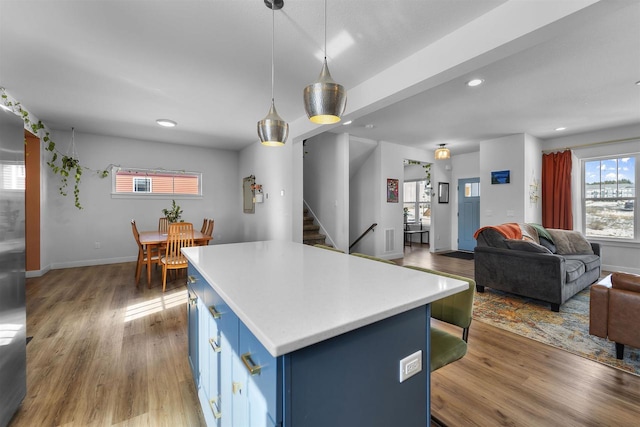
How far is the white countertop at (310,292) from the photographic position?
0.73 meters

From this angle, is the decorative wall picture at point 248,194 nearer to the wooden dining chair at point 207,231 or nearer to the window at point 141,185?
the wooden dining chair at point 207,231

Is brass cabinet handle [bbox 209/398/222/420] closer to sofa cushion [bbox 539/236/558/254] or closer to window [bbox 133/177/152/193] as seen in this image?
sofa cushion [bbox 539/236/558/254]

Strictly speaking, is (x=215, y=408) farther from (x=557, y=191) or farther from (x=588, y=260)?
(x=557, y=191)

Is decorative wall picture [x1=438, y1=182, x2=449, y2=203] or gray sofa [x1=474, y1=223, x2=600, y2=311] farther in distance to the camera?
decorative wall picture [x1=438, y1=182, x2=449, y2=203]

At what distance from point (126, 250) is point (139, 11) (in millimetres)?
5107

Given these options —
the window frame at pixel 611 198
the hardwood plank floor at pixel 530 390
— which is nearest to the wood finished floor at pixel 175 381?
the hardwood plank floor at pixel 530 390

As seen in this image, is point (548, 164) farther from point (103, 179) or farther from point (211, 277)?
point (103, 179)

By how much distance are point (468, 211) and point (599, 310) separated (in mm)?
5189

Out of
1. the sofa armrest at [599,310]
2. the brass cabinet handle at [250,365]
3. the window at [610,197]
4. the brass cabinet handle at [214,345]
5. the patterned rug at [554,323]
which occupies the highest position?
the window at [610,197]

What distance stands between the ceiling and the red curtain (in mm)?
1029

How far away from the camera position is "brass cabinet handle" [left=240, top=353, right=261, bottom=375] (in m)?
0.80

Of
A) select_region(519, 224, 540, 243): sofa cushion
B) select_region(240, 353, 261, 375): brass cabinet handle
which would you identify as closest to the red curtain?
select_region(519, 224, 540, 243): sofa cushion

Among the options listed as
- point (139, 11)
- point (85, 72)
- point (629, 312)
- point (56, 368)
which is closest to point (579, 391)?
point (629, 312)

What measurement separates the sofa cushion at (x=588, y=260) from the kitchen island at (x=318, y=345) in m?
3.75
